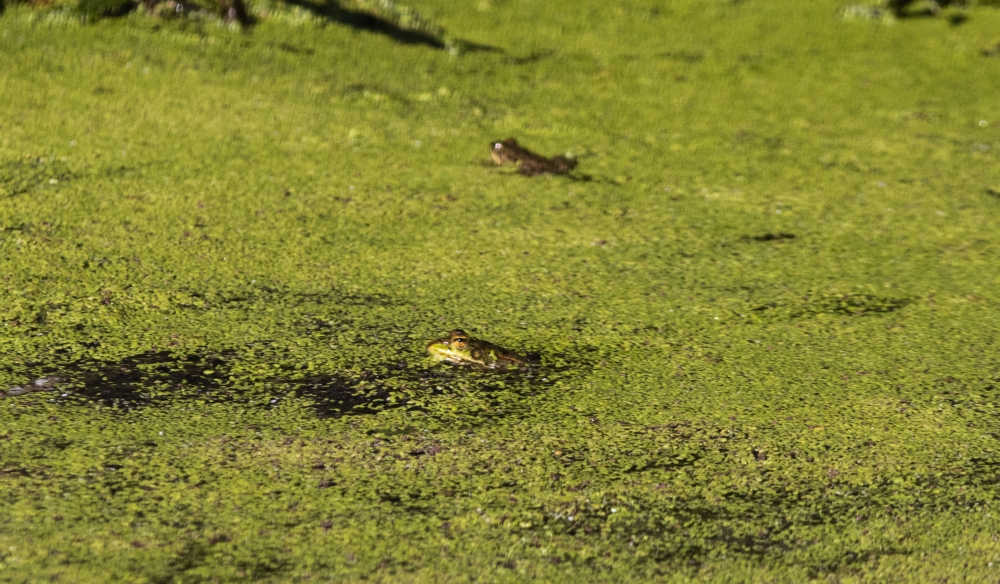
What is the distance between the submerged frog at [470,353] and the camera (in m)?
1.91

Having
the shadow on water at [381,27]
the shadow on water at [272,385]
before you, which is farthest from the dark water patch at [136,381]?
the shadow on water at [381,27]

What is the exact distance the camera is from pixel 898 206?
274 centimetres

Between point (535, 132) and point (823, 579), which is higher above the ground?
point (535, 132)

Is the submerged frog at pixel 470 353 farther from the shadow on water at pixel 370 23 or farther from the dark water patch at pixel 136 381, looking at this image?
the shadow on water at pixel 370 23

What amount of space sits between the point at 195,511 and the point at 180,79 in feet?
6.02

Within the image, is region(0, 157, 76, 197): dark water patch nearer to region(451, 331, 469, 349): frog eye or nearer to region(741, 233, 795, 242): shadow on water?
region(451, 331, 469, 349): frog eye

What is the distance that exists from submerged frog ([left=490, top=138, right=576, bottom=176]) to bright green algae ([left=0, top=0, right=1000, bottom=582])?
0.05 meters

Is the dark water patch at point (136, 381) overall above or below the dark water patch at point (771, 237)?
below

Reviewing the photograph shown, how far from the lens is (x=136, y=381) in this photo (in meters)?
1.86

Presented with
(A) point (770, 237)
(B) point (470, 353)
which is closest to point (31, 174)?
(B) point (470, 353)

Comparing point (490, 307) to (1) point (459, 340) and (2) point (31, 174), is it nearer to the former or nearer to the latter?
(1) point (459, 340)

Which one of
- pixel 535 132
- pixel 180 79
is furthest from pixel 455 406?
pixel 180 79

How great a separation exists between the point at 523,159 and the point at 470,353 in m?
0.97

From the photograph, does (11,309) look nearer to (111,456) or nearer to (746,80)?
(111,456)
